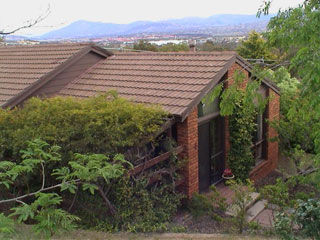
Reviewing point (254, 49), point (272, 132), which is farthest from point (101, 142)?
point (254, 49)

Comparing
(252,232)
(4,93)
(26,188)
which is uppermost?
(4,93)

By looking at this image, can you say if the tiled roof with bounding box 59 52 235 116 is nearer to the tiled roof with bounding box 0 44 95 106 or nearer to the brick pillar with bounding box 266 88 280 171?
the tiled roof with bounding box 0 44 95 106

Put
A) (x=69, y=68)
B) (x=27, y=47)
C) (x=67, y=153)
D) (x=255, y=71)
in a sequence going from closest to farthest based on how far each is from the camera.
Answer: (x=255, y=71), (x=67, y=153), (x=69, y=68), (x=27, y=47)

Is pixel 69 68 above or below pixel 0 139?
above

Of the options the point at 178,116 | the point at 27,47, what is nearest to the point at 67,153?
the point at 178,116

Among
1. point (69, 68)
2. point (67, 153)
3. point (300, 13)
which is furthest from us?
point (69, 68)

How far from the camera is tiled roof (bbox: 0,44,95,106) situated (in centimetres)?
1170

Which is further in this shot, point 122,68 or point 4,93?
point 122,68

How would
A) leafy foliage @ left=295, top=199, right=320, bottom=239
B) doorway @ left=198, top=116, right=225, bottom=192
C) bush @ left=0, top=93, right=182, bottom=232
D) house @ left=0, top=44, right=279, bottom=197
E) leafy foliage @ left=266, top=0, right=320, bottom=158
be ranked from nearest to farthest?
leafy foliage @ left=266, top=0, right=320, bottom=158 → leafy foliage @ left=295, top=199, right=320, bottom=239 → bush @ left=0, top=93, right=182, bottom=232 → house @ left=0, top=44, right=279, bottom=197 → doorway @ left=198, top=116, right=225, bottom=192

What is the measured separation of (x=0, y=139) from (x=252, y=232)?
5670 millimetres

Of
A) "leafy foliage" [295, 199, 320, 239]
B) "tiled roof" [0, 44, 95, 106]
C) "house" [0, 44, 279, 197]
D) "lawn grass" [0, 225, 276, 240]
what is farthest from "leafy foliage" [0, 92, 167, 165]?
"leafy foliage" [295, 199, 320, 239]

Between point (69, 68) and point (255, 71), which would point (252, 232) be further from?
point (69, 68)

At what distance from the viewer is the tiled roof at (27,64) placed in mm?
11695

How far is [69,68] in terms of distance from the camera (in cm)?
1269
